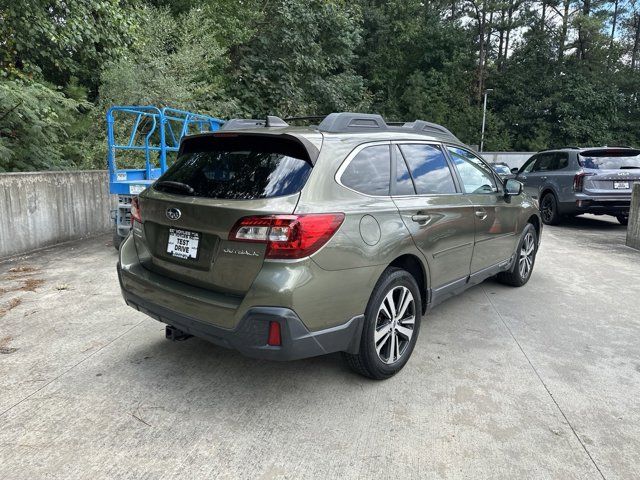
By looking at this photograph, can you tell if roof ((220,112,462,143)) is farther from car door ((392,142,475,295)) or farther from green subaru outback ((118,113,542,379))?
car door ((392,142,475,295))

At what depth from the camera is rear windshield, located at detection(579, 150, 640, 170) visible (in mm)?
9430

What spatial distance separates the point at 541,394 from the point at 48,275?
545 centimetres

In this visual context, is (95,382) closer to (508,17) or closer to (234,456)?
(234,456)

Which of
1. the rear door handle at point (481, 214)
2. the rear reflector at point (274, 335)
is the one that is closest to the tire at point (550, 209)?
the rear door handle at point (481, 214)

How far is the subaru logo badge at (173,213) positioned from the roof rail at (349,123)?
1061 mm

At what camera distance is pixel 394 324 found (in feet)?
10.6

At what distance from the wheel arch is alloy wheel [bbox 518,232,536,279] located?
231 cm

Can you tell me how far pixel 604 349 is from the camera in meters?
3.82

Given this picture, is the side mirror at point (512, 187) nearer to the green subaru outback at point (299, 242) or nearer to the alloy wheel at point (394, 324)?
the green subaru outback at point (299, 242)

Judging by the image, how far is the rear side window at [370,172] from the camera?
9.77 ft

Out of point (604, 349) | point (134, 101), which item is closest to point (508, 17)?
point (134, 101)

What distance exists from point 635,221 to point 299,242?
768 cm

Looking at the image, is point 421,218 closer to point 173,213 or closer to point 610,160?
point 173,213

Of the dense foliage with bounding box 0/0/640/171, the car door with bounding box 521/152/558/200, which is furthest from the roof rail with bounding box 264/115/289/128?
the car door with bounding box 521/152/558/200
